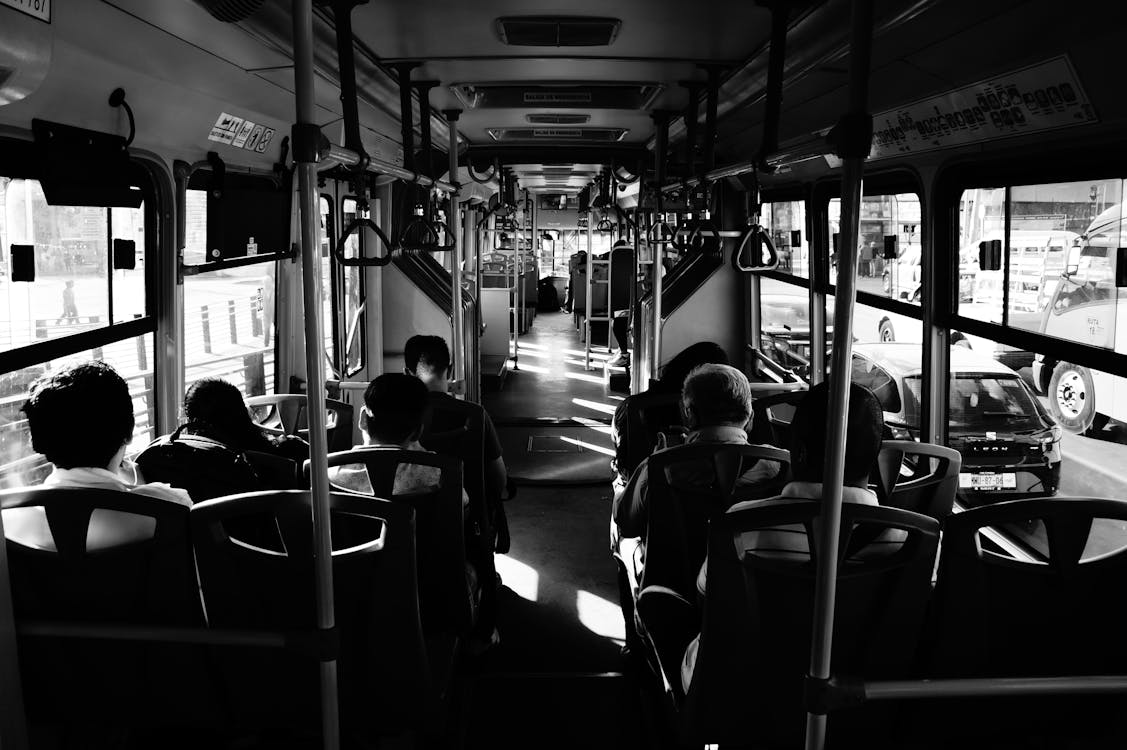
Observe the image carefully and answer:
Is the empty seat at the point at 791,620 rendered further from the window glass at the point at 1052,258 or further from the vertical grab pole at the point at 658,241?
the vertical grab pole at the point at 658,241

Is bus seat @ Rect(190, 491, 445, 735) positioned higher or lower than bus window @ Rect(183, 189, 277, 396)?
lower

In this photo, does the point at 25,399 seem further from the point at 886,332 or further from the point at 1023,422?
the point at 1023,422

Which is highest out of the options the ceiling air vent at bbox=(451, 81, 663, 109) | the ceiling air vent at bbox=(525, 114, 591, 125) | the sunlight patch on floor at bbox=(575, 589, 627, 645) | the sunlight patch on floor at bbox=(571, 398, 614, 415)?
the ceiling air vent at bbox=(525, 114, 591, 125)

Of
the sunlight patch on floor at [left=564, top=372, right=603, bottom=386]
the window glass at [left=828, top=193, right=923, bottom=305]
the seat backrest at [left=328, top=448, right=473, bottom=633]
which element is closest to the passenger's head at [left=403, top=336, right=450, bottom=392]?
the seat backrest at [left=328, top=448, right=473, bottom=633]

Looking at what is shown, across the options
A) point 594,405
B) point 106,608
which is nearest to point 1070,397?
point 106,608

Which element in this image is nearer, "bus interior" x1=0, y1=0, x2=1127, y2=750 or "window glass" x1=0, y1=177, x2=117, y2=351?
"bus interior" x1=0, y1=0, x2=1127, y2=750

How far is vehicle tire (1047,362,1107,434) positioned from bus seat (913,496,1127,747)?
2.15m

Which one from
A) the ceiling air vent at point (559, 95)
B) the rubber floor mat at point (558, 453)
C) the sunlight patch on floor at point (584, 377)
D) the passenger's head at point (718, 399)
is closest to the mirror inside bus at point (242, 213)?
the ceiling air vent at point (559, 95)

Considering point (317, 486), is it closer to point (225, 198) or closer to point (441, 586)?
point (441, 586)

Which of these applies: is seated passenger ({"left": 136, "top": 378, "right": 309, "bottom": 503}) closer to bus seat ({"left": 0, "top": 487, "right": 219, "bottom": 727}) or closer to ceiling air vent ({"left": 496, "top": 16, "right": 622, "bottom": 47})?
bus seat ({"left": 0, "top": 487, "right": 219, "bottom": 727})

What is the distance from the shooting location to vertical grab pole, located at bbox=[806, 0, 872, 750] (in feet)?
5.19

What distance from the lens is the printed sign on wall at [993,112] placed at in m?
2.58

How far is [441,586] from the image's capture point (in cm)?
290

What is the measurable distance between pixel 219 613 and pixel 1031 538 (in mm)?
3401
